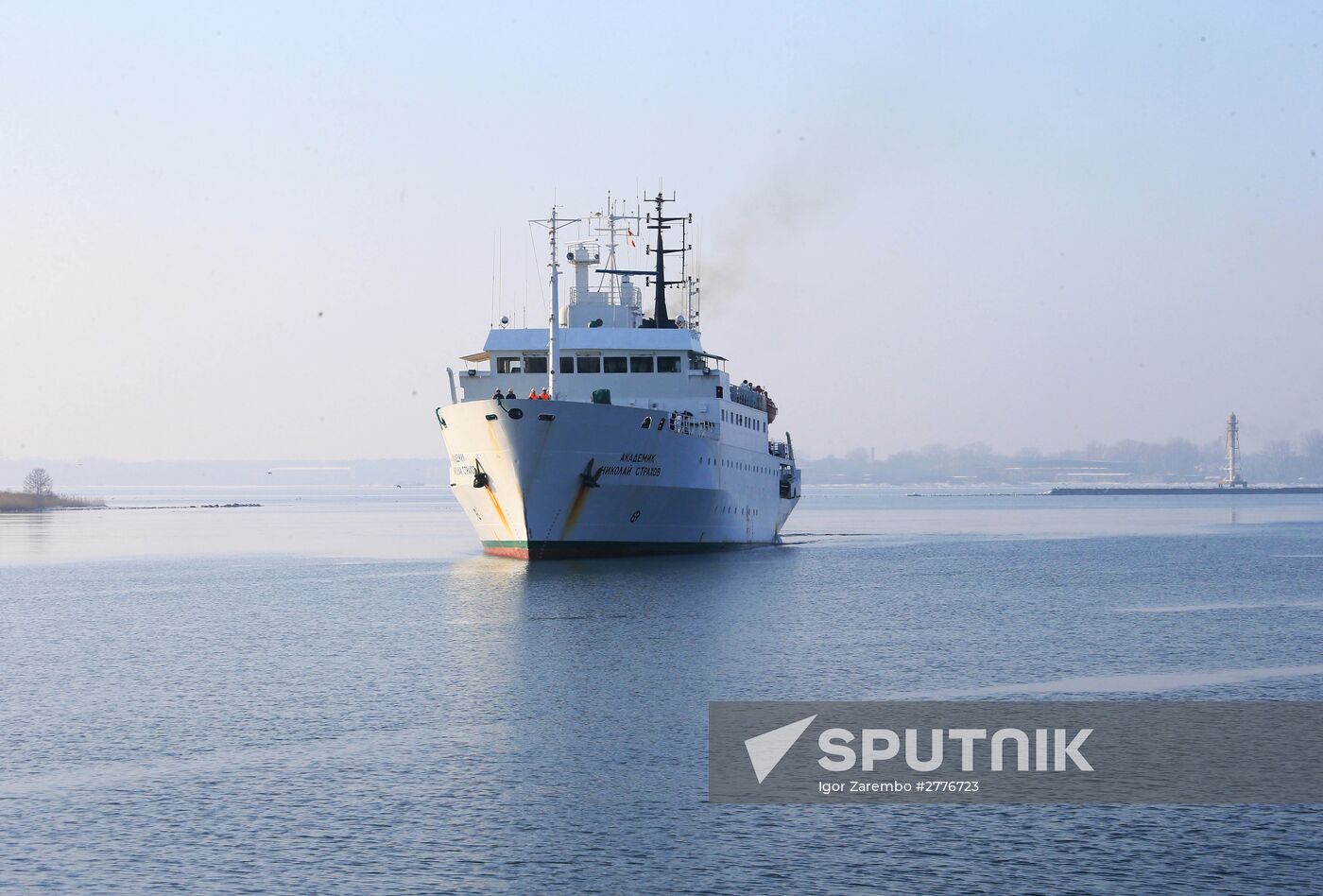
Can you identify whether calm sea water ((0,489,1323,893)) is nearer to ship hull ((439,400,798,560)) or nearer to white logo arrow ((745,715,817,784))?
white logo arrow ((745,715,817,784))

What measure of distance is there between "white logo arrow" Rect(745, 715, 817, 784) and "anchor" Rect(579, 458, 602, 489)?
29884 mm

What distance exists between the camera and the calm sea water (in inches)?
556

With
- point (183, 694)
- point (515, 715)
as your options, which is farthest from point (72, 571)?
point (515, 715)

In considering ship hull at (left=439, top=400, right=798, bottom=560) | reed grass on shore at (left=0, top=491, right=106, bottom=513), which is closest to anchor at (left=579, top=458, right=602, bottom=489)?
ship hull at (left=439, top=400, right=798, bottom=560)

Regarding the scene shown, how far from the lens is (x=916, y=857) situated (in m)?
14.4

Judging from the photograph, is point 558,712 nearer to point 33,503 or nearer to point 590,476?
point 590,476

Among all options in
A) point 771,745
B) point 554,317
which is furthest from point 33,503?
point 771,745

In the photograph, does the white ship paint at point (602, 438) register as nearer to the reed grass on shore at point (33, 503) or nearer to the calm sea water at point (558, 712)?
the calm sea water at point (558, 712)

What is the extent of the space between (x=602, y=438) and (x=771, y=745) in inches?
1244

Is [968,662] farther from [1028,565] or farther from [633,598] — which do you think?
[1028,565]

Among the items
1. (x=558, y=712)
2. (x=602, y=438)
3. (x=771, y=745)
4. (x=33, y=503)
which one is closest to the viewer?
(x=771, y=745)

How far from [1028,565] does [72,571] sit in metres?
42.3

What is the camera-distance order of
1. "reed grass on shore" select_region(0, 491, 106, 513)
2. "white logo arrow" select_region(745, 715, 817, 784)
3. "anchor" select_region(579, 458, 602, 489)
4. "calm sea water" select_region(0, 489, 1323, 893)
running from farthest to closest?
"reed grass on shore" select_region(0, 491, 106, 513), "anchor" select_region(579, 458, 602, 489), "white logo arrow" select_region(745, 715, 817, 784), "calm sea water" select_region(0, 489, 1323, 893)

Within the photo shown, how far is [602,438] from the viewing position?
5081cm
